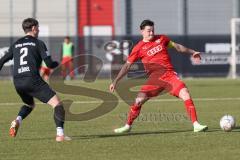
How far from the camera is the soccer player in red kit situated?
1222 cm

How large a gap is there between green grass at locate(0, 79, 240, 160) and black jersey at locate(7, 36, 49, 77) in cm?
106

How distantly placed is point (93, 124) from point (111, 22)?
91.5ft

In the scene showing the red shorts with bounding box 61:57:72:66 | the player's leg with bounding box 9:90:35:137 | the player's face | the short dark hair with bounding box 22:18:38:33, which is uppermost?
the short dark hair with bounding box 22:18:38:33

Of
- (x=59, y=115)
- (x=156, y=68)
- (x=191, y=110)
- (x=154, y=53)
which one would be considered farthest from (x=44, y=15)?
(x=59, y=115)

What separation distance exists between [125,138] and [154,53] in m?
1.70

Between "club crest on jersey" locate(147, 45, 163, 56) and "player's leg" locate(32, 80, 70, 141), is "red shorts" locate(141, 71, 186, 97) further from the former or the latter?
"player's leg" locate(32, 80, 70, 141)

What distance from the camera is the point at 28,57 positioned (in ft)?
36.3


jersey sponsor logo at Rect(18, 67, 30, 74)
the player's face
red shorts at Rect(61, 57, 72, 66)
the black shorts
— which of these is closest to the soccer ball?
the player's face

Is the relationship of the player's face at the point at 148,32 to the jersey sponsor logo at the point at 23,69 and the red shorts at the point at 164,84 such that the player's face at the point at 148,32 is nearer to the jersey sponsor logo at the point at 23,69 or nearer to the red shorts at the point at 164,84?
the red shorts at the point at 164,84

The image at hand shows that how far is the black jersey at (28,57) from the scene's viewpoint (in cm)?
1107

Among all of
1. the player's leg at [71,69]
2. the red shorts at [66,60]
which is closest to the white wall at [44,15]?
the player's leg at [71,69]

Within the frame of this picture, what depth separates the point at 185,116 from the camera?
15.4m

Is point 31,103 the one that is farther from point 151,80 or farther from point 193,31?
point 193,31

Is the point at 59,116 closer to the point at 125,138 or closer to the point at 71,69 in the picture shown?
the point at 125,138
